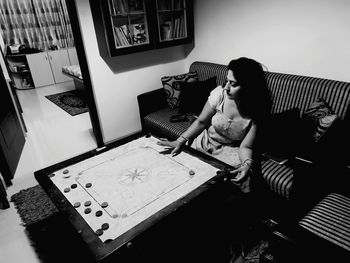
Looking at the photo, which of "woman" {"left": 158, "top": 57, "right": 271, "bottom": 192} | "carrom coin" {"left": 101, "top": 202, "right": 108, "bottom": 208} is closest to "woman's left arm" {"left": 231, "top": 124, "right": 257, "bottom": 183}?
"woman" {"left": 158, "top": 57, "right": 271, "bottom": 192}

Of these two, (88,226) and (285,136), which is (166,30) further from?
(88,226)

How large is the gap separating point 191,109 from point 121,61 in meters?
1.04

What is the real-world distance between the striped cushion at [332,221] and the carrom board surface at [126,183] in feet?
1.73

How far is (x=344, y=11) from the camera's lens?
76.0 inches

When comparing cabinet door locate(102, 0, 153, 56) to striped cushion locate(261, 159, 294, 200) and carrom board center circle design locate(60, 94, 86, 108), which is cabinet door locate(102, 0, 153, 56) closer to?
striped cushion locate(261, 159, 294, 200)

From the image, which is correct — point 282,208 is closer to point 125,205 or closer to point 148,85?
point 125,205

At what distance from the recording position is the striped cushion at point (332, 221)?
1.14m

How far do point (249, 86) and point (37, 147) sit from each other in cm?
272

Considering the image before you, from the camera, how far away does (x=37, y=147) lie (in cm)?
320

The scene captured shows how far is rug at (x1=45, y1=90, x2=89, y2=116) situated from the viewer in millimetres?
4402

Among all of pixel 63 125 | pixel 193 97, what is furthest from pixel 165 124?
pixel 63 125

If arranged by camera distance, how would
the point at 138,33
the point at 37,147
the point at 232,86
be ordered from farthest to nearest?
the point at 37,147, the point at 138,33, the point at 232,86

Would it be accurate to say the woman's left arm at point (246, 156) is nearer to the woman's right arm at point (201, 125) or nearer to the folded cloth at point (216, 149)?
the folded cloth at point (216, 149)

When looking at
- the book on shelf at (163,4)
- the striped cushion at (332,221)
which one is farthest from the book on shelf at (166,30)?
the striped cushion at (332,221)
